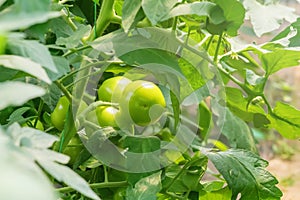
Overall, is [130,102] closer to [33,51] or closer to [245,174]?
[245,174]

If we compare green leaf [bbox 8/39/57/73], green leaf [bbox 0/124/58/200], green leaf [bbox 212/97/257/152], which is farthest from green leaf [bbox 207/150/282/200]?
green leaf [bbox 0/124/58/200]

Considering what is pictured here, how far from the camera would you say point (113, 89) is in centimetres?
73

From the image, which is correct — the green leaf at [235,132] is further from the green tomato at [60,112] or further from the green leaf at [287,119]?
the green tomato at [60,112]

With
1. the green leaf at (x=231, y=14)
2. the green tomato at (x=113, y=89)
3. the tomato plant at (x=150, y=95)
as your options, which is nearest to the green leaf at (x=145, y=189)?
the tomato plant at (x=150, y=95)

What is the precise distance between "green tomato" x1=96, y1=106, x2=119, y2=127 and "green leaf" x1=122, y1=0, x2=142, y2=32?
151mm

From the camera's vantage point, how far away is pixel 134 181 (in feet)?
2.43

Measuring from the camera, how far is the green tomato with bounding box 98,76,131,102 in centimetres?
73

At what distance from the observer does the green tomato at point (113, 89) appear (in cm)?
73

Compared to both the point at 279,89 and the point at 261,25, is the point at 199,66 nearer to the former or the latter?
the point at 261,25

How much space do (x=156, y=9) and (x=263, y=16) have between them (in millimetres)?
140

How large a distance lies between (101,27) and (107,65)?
0.16ft

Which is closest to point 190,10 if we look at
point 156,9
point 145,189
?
point 156,9

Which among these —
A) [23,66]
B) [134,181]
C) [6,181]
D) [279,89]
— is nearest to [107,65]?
[134,181]

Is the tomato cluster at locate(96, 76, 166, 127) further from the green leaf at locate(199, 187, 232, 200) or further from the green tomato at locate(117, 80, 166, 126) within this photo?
the green leaf at locate(199, 187, 232, 200)
